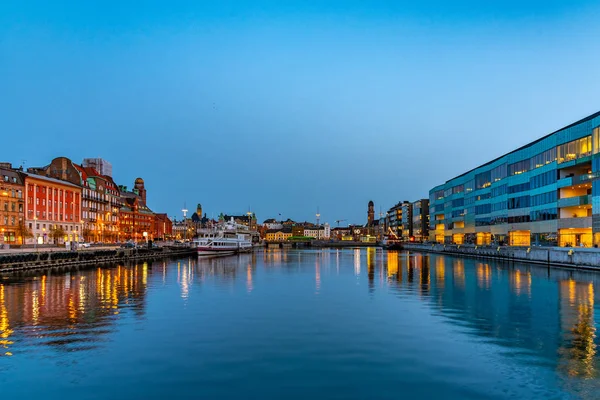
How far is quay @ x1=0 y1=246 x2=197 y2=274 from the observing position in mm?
75000

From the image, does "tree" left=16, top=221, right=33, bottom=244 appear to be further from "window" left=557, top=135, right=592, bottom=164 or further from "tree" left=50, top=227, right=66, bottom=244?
"window" left=557, top=135, right=592, bottom=164

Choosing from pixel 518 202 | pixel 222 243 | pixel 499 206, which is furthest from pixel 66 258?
pixel 499 206

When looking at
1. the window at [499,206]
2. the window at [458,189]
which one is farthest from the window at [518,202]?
the window at [458,189]

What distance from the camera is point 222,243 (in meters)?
155

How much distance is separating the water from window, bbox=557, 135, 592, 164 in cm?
5092

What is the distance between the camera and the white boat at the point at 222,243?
460ft

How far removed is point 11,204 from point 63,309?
89.2m

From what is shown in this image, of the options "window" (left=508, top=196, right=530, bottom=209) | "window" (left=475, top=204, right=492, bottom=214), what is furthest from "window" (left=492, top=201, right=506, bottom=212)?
"window" (left=508, top=196, right=530, bottom=209)

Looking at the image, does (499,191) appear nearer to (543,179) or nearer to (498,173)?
(498,173)

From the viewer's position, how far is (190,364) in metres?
21.9

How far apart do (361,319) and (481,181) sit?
428 ft

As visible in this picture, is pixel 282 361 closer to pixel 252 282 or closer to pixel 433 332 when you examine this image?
pixel 433 332

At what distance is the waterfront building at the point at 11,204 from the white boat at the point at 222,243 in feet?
143

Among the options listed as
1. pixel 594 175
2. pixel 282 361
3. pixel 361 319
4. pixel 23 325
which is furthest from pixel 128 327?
pixel 594 175
